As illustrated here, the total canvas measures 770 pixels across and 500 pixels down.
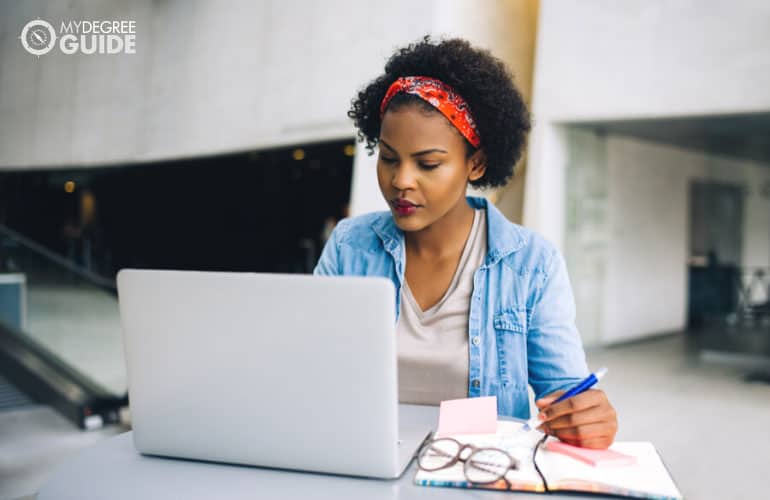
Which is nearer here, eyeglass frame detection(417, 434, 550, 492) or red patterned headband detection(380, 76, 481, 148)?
eyeglass frame detection(417, 434, 550, 492)

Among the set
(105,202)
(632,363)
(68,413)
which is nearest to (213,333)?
(68,413)

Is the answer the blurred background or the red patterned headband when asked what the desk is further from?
the blurred background

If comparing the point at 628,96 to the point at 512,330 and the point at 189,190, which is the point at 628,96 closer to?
the point at 512,330

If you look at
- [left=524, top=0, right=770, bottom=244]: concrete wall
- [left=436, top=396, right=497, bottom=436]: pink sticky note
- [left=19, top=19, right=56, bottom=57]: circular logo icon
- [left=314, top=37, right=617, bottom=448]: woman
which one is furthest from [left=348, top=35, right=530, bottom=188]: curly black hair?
[left=524, top=0, right=770, bottom=244]: concrete wall

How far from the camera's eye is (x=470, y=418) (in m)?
1.11

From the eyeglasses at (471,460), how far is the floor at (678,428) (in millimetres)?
2467

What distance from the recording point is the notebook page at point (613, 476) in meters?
0.87

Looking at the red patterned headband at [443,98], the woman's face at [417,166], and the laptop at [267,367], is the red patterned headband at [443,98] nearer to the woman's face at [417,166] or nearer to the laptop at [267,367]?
the woman's face at [417,166]

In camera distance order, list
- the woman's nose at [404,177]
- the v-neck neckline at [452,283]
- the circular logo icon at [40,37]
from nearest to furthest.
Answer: the woman's nose at [404,177], the v-neck neckline at [452,283], the circular logo icon at [40,37]

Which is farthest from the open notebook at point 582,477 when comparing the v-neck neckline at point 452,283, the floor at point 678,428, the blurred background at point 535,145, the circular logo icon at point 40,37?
the circular logo icon at point 40,37

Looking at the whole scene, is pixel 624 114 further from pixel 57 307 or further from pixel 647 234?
pixel 57 307

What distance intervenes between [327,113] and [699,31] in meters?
3.50

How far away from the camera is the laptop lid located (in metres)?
0.84

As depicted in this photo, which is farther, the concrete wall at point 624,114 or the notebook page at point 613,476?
the concrete wall at point 624,114
